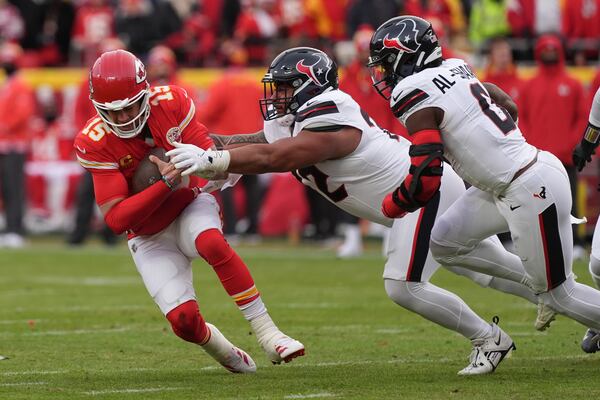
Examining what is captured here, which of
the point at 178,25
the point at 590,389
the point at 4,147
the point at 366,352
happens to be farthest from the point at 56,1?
the point at 590,389

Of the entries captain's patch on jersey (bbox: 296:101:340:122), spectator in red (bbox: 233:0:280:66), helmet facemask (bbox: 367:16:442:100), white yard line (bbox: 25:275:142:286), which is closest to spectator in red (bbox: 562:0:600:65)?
spectator in red (bbox: 233:0:280:66)

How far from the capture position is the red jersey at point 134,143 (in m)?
5.48

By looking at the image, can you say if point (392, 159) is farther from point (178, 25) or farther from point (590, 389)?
point (178, 25)

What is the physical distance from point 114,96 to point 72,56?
11.1 m

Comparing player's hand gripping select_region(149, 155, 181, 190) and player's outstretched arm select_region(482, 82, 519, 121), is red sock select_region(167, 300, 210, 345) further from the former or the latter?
player's outstretched arm select_region(482, 82, 519, 121)

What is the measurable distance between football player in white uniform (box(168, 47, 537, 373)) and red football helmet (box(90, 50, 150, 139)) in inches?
22.2

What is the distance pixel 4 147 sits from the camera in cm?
1308

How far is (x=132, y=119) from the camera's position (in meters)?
5.40

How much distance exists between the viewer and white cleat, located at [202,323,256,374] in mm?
5543

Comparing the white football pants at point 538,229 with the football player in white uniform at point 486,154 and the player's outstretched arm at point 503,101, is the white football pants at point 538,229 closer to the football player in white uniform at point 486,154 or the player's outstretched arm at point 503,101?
the football player in white uniform at point 486,154

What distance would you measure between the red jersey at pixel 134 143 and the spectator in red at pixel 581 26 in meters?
8.22

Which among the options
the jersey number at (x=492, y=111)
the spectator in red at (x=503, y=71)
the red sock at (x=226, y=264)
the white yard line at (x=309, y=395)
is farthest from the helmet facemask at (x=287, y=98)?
the spectator in red at (x=503, y=71)

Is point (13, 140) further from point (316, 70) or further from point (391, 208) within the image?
point (391, 208)

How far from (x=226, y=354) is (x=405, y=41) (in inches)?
63.5
